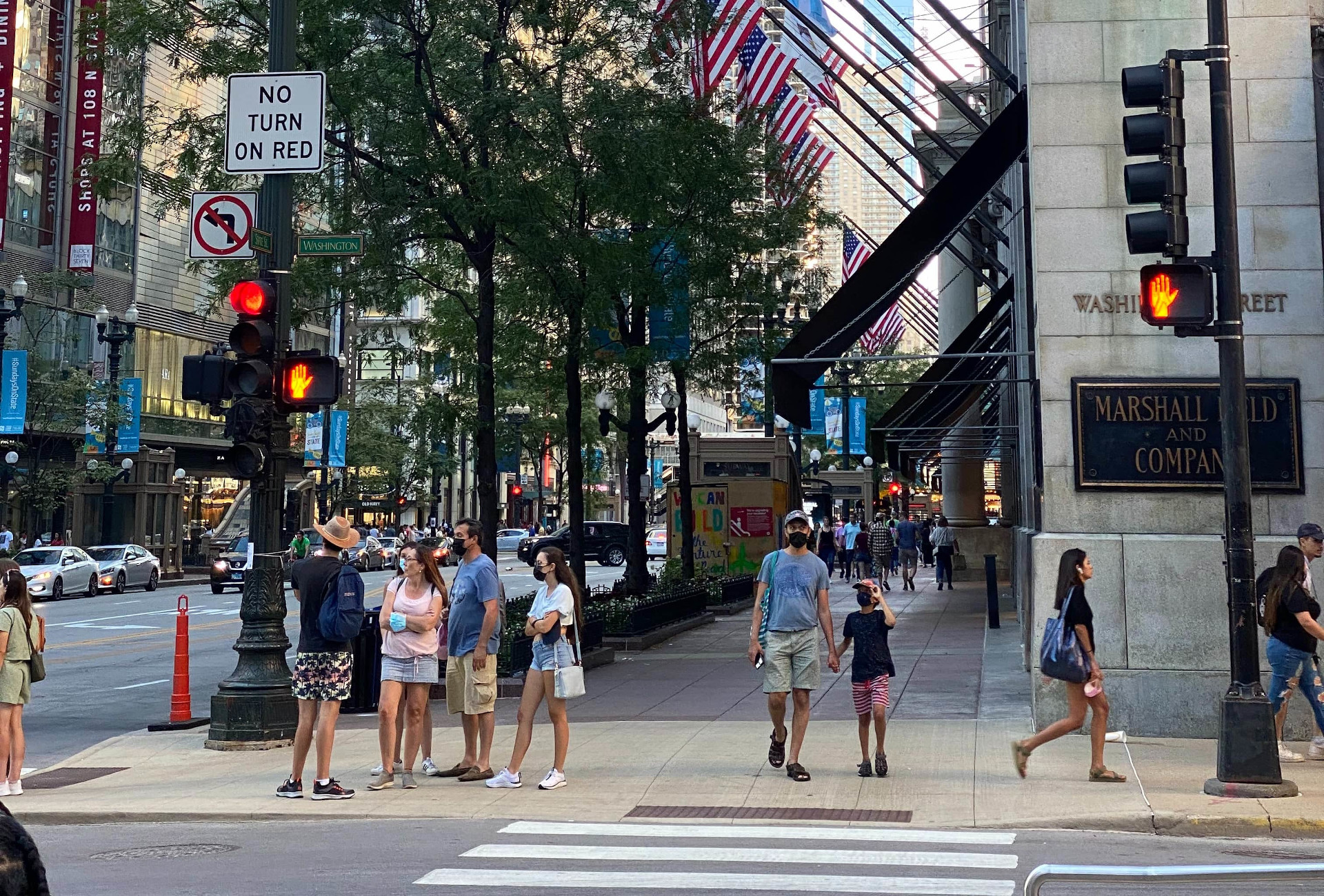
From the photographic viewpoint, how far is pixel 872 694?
10.4m

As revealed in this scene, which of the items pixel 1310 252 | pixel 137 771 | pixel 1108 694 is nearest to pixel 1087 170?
pixel 1310 252

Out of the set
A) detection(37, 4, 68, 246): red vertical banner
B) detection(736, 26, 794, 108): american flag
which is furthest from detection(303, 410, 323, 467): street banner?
detection(736, 26, 794, 108): american flag

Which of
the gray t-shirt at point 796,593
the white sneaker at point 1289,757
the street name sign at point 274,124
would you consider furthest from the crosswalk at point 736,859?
the street name sign at point 274,124

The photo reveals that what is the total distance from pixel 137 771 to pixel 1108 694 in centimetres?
821

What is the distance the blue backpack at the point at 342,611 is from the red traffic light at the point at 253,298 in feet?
11.9

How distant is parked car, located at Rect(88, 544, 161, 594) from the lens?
135ft

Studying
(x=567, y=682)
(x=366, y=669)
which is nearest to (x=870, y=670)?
(x=567, y=682)

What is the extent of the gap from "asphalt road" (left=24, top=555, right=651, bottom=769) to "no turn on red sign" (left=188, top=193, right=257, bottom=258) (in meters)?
4.91

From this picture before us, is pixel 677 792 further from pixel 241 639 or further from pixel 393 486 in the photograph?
pixel 393 486

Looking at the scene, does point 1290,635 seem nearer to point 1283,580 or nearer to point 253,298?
point 1283,580

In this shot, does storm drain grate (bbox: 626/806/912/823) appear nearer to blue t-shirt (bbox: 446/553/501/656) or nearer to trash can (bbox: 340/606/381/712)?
blue t-shirt (bbox: 446/553/501/656)

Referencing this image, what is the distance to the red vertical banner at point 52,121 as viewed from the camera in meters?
48.5

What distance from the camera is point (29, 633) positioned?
10828mm

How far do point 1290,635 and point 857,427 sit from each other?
3824cm
